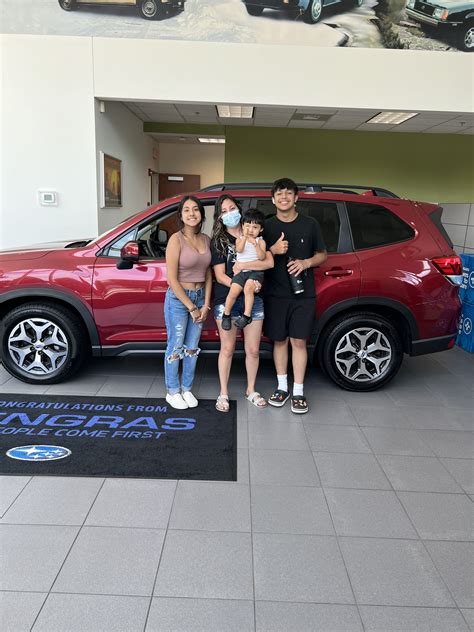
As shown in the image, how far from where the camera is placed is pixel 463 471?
9.72 ft

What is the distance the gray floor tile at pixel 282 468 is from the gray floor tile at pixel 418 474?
0.49 metres

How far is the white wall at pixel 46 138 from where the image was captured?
6.00m

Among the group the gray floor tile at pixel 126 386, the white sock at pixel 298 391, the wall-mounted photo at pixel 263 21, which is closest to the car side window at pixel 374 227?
the white sock at pixel 298 391

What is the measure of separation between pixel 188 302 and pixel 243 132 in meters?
7.49

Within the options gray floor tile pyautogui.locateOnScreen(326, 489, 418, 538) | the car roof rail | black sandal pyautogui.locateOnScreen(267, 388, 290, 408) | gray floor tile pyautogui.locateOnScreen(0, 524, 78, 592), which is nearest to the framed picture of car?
the car roof rail

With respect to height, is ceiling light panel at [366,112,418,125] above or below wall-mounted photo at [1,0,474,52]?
below

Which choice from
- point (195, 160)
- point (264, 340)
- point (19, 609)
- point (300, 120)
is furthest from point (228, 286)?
point (195, 160)

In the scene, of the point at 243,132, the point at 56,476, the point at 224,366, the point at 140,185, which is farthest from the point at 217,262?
the point at 243,132

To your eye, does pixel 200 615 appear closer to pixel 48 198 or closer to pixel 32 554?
pixel 32 554

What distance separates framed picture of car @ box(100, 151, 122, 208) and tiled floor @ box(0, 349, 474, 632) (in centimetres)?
453

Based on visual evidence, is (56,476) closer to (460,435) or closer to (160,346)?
(160,346)

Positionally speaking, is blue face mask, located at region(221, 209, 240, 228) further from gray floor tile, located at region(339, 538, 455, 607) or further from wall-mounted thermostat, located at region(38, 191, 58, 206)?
wall-mounted thermostat, located at region(38, 191, 58, 206)

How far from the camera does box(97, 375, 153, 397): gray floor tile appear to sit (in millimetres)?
3871

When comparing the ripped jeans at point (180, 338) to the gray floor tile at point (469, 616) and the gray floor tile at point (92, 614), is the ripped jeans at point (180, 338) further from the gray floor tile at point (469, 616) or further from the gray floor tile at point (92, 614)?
the gray floor tile at point (469, 616)
